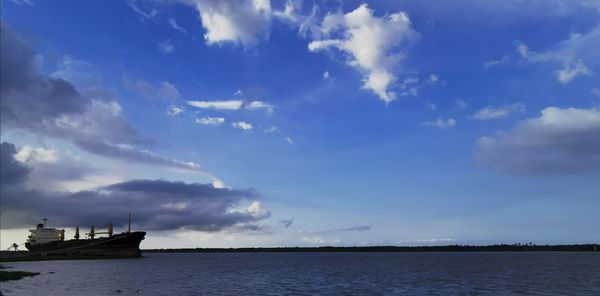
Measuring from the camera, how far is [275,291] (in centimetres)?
5153

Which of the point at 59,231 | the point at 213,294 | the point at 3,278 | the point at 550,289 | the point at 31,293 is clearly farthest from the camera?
the point at 59,231

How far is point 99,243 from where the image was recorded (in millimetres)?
143875

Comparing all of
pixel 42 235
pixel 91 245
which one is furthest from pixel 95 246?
pixel 42 235

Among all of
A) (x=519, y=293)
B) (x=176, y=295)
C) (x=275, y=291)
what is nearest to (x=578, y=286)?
(x=519, y=293)

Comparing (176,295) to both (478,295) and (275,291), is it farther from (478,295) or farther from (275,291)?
(478,295)

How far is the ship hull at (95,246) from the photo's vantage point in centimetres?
14538

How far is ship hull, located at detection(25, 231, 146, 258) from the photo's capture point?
145375 millimetres

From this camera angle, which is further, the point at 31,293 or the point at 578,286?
the point at 578,286

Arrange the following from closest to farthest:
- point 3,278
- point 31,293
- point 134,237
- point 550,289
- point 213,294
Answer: point 31,293
point 213,294
point 550,289
point 3,278
point 134,237

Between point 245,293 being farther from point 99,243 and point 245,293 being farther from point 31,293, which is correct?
point 99,243

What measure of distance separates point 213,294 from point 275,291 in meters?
6.48

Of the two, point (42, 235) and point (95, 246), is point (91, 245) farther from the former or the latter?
point (42, 235)

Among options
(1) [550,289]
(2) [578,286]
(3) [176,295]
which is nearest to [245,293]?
(3) [176,295]

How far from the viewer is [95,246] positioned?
146250 mm
